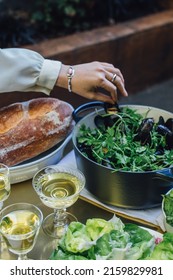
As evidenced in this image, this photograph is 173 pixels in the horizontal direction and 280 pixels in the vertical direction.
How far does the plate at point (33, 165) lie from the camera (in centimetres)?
117

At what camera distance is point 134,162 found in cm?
105

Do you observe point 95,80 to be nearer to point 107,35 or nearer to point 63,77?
point 63,77

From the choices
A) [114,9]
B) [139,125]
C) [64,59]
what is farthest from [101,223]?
[114,9]

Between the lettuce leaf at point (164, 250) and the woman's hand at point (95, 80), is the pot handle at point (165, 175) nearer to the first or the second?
the lettuce leaf at point (164, 250)

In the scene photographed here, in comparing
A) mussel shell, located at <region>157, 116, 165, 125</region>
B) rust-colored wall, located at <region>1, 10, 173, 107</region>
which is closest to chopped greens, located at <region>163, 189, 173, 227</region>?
mussel shell, located at <region>157, 116, 165, 125</region>

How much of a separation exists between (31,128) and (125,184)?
0.32m

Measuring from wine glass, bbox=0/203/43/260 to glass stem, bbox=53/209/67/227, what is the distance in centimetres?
11

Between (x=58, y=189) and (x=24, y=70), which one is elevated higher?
(x=24, y=70)

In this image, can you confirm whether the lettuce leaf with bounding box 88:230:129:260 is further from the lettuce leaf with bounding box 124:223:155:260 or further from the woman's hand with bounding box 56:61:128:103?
the woman's hand with bounding box 56:61:128:103

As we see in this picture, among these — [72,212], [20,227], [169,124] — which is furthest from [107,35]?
[20,227]

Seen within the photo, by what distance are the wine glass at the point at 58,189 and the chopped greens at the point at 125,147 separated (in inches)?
2.7

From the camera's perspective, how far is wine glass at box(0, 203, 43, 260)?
900 mm

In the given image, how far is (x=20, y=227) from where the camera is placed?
0.95 m

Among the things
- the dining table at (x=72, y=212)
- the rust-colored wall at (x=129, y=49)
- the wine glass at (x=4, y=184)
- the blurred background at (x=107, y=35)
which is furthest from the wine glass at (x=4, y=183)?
the blurred background at (x=107, y=35)
